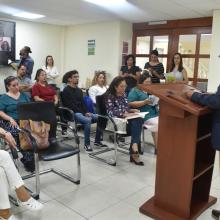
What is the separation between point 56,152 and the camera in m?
2.75

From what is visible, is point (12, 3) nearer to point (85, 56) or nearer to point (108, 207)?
point (85, 56)

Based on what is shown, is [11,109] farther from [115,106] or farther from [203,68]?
[203,68]

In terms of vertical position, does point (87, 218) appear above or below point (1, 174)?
below

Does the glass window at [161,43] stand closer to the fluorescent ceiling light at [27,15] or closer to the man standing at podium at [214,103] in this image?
the fluorescent ceiling light at [27,15]

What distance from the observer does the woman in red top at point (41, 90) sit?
4477mm

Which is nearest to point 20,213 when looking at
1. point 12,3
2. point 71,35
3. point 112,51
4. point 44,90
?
point 44,90

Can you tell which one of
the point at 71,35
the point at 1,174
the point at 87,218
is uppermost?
the point at 71,35

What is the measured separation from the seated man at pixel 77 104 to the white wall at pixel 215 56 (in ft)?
8.17

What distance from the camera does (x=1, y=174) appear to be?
Result: 218 centimetres

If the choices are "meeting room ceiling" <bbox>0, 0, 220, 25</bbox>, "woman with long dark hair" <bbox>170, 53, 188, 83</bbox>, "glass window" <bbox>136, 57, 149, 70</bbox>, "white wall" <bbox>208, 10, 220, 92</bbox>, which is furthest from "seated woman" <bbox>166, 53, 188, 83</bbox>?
"glass window" <bbox>136, 57, 149, 70</bbox>

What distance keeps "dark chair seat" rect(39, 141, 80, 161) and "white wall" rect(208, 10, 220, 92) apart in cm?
349

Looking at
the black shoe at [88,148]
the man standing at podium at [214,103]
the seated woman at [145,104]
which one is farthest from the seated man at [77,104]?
the man standing at podium at [214,103]

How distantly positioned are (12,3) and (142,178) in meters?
4.09

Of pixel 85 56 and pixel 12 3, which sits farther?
pixel 85 56
